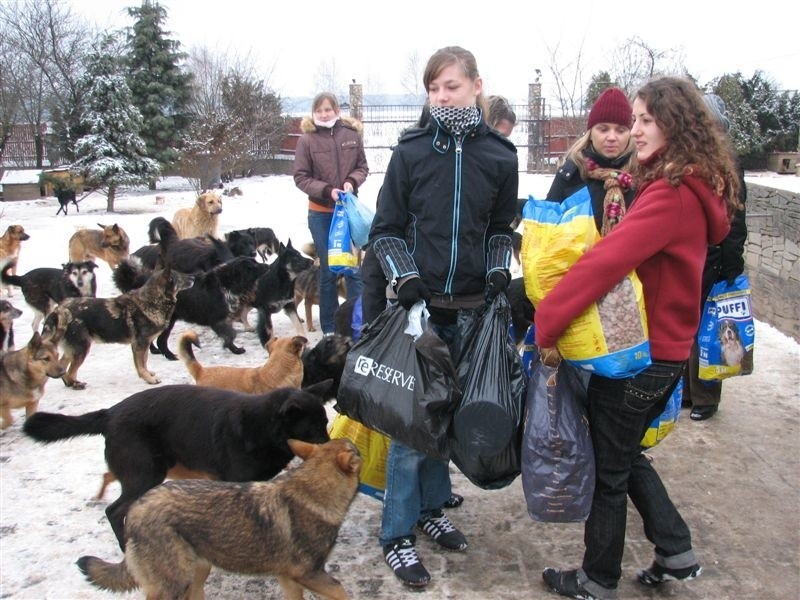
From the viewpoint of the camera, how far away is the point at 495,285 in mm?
3209

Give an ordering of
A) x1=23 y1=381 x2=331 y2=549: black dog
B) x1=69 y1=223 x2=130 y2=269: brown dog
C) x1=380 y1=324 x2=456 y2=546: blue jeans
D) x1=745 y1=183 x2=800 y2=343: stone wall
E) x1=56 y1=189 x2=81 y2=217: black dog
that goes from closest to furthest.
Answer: x1=380 y1=324 x2=456 y2=546: blue jeans < x1=23 y1=381 x2=331 y2=549: black dog < x1=745 y1=183 x2=800 y2=343: stone wall < x1=69 y1=223 x2=130 y2=269: brown dog < x1=56 y1=189 x2=81 y2=217: black dog

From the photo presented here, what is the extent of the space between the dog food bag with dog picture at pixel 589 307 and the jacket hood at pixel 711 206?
0.38m

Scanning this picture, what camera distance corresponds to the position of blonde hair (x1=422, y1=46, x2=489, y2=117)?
313 centimetres

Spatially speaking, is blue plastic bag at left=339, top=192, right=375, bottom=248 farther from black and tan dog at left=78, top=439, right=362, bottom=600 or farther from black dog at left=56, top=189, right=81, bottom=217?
black dog at left=56, top=189, right=81, bottom=217

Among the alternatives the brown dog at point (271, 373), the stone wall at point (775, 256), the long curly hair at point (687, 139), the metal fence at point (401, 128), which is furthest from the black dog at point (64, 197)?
the long curly hair at point (687, 139)

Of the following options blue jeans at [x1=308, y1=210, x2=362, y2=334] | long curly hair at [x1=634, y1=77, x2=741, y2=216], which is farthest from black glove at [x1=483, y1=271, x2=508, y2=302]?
blue jeans at [x1=308, y1=210, x2=362, y2=334]

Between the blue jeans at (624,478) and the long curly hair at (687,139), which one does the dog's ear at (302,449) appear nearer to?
the blue jeans at (624,478)

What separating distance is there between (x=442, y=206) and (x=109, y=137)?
2359 centimetres

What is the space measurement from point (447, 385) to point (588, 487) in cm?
73

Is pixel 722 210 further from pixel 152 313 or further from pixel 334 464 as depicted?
pixel 152 313

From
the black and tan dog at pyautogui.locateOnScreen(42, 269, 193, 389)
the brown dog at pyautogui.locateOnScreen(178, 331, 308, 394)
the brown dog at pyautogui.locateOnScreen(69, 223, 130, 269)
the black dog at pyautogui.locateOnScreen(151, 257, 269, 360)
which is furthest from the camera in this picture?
the brown dog at pyautogui.locateOnScreen(69, 223, 130, 269)

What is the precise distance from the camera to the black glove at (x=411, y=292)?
311 centimetres

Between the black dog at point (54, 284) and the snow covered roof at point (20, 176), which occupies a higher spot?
the snow covered roof at point (20, 176)

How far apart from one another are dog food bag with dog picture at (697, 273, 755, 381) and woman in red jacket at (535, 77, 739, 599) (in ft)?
7.19
